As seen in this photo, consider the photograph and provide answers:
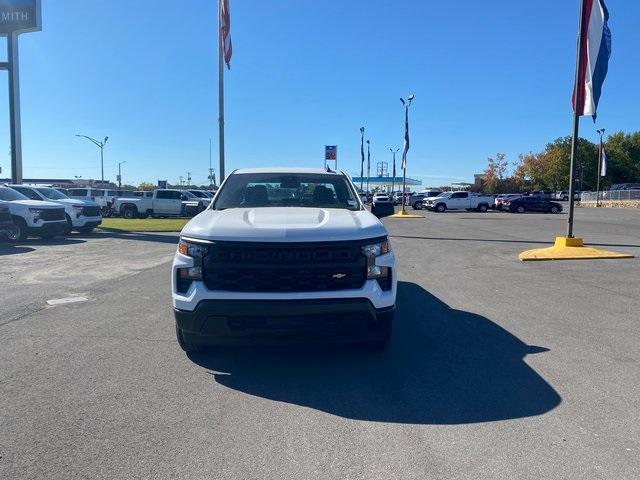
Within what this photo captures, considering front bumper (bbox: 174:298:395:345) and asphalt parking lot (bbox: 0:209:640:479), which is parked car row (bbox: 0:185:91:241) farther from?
front bumper (bbox: 174:298:395:345)

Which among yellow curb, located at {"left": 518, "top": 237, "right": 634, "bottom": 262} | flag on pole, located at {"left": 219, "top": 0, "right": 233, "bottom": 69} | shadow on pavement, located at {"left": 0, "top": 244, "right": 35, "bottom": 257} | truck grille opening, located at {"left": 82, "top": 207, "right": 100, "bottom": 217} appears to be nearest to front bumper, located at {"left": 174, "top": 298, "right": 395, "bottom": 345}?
yellow curb, located at {"left": 518, "top": 237, "right": 634, "bottom": 262}

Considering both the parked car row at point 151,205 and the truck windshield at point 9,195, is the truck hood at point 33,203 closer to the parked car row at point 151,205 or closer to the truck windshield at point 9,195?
the truck windshield at point 9,195

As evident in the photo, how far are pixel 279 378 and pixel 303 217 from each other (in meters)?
1.52

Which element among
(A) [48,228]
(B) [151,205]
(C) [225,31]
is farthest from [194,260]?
(B) [151,205]

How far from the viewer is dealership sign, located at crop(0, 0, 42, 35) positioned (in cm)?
2517

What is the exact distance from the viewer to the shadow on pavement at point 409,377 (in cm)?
413

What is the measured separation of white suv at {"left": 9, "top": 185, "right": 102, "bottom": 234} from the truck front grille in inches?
38.1

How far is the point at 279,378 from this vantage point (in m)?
4.83

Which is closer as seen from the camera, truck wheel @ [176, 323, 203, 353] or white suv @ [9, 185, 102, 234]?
truck wheel @ [176, 323, 203, 353]

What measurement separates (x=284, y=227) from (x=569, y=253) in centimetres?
1054

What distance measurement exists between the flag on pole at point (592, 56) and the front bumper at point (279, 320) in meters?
10.9

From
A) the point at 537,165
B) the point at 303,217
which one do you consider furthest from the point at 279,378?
the point at 537,165

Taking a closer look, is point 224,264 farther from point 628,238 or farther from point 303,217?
point 628,238

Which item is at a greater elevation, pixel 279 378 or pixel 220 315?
pixel 220 315
